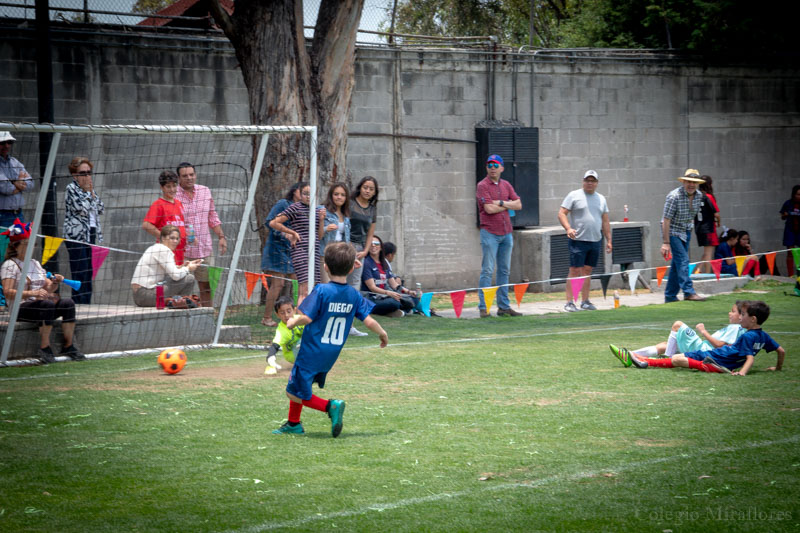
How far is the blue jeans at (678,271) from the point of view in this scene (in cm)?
1499

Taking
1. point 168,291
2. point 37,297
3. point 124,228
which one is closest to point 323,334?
point 37,297

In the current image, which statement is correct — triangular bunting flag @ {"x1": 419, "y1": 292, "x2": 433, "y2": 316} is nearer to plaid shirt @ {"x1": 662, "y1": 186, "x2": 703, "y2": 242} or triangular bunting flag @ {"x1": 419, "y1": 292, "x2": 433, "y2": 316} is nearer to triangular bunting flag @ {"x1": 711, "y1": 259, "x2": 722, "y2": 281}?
plaid shirt @ {"x1": 662, "y1": 186, "x2": 703, "y2": 242}

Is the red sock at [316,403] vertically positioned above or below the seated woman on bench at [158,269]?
below


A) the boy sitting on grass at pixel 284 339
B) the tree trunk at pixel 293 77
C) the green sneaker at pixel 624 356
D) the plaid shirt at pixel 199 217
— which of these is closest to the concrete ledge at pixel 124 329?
the plaid shirt at pixel 199 217

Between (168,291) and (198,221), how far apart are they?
3.60 ft

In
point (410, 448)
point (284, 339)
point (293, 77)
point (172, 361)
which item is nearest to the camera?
point (410, 448)

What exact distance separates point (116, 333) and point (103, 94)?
570cm

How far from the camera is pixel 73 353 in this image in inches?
394

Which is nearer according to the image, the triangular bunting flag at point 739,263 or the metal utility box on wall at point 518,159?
the triangular bunting flag at point 739,263

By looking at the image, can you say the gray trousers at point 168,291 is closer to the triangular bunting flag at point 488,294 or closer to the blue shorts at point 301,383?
the triangular bunting flag at point 488,294

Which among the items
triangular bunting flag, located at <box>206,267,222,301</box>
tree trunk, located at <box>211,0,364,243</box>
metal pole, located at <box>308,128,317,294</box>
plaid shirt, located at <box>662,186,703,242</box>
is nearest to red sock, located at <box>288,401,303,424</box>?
metal pole, located at <box>308,128,317,294</box>

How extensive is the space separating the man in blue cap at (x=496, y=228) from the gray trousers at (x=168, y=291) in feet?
14.8

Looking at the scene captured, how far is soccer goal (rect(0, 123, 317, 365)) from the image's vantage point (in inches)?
389

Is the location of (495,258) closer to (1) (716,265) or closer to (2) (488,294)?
(2) (488,294)
